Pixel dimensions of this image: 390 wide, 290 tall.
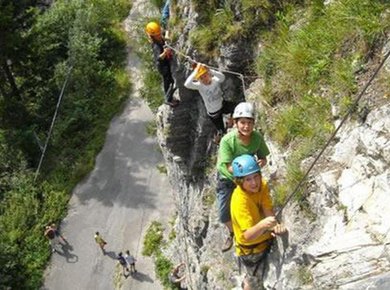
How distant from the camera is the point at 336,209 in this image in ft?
20.2

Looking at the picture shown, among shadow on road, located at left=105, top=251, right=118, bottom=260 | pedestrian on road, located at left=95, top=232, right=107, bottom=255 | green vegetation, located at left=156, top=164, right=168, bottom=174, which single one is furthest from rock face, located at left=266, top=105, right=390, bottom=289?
green vegetation, located at left=156, top=164, right=168, bottom=174

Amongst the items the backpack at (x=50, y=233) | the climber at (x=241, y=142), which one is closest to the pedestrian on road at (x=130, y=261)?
the backpack at (x=50, y=233)

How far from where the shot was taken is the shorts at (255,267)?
7110 mm

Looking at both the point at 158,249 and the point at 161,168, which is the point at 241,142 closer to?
the point at 158,249

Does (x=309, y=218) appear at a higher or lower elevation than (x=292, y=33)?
lower

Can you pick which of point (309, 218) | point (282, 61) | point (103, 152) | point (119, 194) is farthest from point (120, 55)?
point (309, 218)

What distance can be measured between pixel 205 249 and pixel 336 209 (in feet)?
19.7

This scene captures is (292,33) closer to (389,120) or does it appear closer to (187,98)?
(389,120)

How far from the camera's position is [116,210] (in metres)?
25.6

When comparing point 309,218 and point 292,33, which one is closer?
point 309,218

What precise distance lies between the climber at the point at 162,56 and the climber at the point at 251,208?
19.5 feet

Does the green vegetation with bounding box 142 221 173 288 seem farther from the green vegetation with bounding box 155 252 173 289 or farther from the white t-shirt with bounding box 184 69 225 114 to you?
the white t-shirt with bounding box 184 69 225 114

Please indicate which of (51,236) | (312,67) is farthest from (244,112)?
(51,236)

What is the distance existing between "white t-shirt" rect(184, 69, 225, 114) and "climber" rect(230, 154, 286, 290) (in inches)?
131
